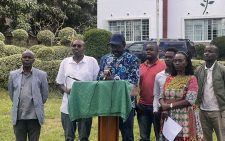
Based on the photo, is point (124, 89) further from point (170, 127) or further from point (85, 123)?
point (85, 123)

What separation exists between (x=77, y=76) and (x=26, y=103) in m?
0.79

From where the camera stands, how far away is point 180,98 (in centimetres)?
598

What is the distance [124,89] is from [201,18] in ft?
70.0

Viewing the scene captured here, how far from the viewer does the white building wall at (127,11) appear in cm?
2688

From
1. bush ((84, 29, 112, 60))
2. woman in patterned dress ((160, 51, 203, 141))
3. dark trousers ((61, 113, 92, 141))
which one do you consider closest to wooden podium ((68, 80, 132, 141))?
woman in patterned dress ((160, 51, 203, 141))

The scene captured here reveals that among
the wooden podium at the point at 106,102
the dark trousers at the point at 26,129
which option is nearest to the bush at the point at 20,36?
the dark trousers at the point at 26,129

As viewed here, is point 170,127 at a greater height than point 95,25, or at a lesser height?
lesser

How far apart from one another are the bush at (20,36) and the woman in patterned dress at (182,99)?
1717 cm

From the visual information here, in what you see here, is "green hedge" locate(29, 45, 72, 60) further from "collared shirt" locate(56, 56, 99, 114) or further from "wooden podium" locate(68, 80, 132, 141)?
"wooden podium" locate(68, 80, 132, 141)

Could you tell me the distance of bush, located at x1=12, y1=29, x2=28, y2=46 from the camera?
2256 centimetres

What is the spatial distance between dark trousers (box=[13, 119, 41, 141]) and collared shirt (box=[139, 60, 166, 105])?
4.96 feet

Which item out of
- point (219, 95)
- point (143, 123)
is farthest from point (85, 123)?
point (219, 95)

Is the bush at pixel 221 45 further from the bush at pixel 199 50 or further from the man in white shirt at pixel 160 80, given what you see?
the man in white shirt at pixel 160 80

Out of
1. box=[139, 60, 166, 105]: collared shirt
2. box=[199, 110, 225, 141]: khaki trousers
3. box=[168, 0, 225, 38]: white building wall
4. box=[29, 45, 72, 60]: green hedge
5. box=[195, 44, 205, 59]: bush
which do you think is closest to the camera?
box=[199, 110, 225, 141]: khaki trousers
